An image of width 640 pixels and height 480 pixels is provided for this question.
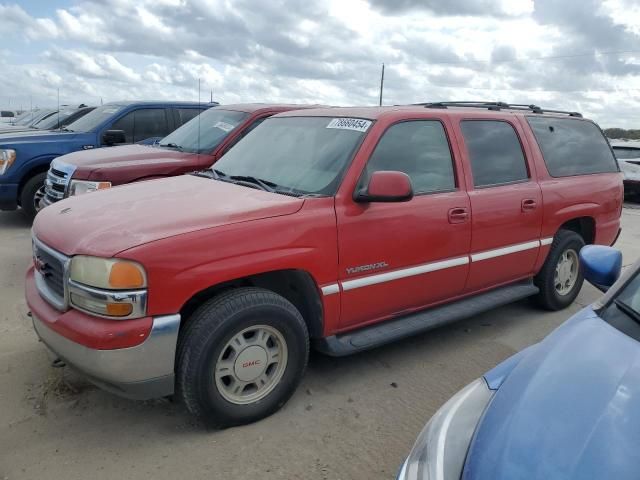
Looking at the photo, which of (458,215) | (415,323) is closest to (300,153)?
(458,215)

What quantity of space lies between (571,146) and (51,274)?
4.44m

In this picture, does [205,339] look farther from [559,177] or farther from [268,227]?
[559,177]

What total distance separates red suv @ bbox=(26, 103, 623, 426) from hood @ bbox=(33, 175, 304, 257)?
0.01 metres

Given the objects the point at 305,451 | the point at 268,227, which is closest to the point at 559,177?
the point at 268,227

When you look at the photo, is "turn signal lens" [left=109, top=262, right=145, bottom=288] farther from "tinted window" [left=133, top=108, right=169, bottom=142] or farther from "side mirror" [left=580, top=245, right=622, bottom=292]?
"tinted window" [left=133, top=108, right=169, bottom=142]

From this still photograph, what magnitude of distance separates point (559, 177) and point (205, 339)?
3516mm

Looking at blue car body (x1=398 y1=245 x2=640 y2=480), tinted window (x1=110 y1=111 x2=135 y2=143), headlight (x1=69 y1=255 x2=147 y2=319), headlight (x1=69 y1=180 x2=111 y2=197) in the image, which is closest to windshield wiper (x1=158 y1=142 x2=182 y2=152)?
headlight (x1=69 y1=180 x2=111 y2=197)

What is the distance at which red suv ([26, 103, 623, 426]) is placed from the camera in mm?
2732

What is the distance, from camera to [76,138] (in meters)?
8.25

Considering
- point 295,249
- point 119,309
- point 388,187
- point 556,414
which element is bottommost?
point 119,309

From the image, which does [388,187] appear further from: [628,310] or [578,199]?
[578,199]

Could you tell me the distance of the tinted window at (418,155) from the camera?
367cm

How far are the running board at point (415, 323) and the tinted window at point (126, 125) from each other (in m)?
6.21

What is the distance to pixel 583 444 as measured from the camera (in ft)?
4.90
